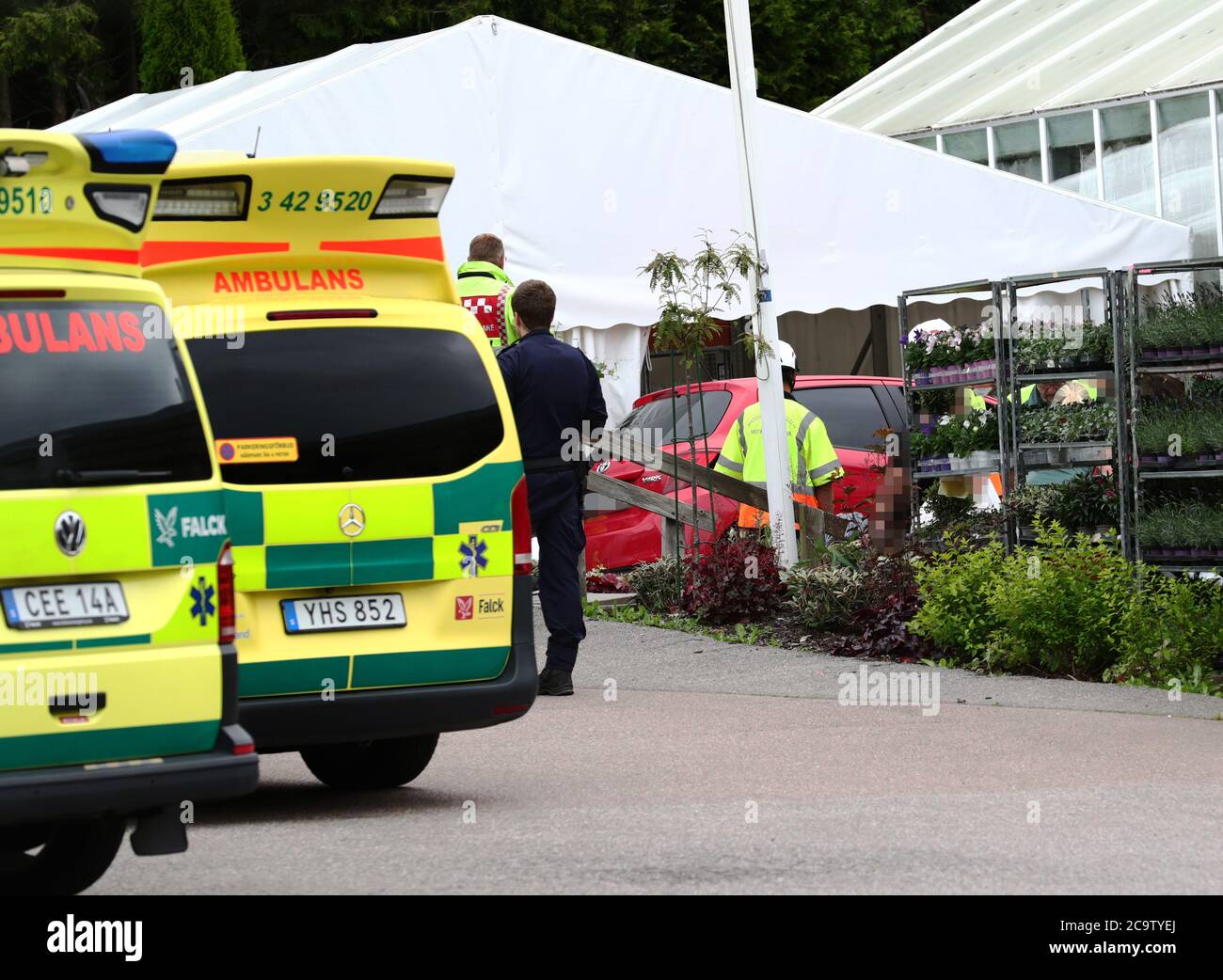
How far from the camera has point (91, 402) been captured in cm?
605

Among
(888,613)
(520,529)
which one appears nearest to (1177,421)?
(888,613)

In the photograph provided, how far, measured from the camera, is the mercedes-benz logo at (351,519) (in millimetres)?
7988

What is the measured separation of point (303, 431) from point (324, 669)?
904 millimetres

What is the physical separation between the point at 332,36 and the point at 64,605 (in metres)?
35.9

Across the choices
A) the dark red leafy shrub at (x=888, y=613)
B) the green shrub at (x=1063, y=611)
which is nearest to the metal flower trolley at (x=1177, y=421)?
the green shrub at (x=1063, y=611)

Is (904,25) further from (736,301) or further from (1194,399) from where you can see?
(1194,399)

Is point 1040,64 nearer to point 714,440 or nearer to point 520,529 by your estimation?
point 714,440

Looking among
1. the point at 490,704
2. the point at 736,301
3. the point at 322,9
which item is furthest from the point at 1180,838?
the point at 322,9

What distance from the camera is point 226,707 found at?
20.6 feet

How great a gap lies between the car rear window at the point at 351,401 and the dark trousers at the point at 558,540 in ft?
9.60

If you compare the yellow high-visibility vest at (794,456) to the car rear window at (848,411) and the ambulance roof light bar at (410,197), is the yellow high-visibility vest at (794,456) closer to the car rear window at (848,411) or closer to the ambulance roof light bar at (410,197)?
the car rear window at (848,411)

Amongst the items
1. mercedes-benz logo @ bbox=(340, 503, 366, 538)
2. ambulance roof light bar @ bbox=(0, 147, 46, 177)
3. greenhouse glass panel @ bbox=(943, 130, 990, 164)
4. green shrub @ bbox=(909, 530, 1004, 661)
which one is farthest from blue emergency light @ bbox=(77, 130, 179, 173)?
greenhouse glass panel @ bbox=(943, 130, 990, 164)

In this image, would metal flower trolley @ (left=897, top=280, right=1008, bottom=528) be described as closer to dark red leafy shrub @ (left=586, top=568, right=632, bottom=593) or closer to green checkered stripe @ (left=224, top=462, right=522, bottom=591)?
dark red leafy shrub @ (left=586, top=568, right=632, bottom=593)

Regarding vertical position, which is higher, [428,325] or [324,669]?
[428,325]
